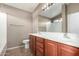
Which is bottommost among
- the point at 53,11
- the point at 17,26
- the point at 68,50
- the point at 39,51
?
the point at 39,51

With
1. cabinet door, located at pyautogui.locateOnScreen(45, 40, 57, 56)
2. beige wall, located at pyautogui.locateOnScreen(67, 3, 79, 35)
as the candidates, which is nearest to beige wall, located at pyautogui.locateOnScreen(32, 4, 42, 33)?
cabinet door, located at pyautogui.locateOnScreen(45, 40, 57, 56)

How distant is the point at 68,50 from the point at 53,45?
0.37 meters

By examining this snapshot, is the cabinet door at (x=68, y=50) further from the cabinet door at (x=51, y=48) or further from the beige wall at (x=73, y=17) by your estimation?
the beige wall at (x=73, y=17)

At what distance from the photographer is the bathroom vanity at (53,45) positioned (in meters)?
1.40

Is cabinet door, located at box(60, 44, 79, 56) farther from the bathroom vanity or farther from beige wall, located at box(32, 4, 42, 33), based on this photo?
beige wall, located at box(32, 4, 42, 33)

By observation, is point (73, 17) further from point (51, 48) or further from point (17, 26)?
point (17, 26)

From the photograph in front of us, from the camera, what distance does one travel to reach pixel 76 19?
1.78 m

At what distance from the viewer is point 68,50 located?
56.6 inches

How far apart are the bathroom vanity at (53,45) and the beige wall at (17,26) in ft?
0.54

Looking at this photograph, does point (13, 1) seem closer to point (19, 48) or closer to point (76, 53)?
point (19, 48)

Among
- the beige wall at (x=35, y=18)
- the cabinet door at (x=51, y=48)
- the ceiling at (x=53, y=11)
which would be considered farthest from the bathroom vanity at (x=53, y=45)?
the ceiling at (x=53, y=11)

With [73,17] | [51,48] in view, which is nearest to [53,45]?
[51,48]

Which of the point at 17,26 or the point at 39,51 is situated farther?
the point at 39,51

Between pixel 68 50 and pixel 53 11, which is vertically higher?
pixel 53 11
